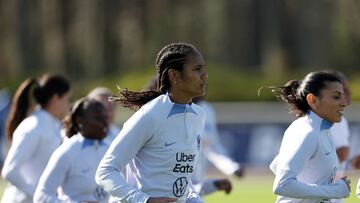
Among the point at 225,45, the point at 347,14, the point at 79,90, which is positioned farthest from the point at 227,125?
the point at 347,14

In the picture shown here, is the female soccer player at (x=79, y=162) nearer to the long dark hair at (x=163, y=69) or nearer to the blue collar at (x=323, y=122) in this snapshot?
the long dark hair at (x=163, y=69)

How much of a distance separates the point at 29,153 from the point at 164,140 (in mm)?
2580

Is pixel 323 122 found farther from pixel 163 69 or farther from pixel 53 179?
pixel 53 179

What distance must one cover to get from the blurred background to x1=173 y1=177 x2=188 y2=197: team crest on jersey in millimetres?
24857

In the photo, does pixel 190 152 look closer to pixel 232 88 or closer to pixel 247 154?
pixel 247 154

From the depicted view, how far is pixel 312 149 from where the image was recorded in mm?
7742

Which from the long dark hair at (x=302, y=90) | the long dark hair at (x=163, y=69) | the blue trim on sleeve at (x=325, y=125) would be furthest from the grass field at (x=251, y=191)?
the long dark hair at (x=163, y=69)

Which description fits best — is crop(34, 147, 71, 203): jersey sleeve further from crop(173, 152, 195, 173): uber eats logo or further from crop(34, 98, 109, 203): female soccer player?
crop(173, 152, 195, 173): uber eats logo

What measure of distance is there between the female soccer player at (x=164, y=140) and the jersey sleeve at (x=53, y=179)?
139 cm

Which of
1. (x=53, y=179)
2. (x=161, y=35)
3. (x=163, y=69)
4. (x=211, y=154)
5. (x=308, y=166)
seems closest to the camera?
(x=163, y=69)

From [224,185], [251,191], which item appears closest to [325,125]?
[224,185]

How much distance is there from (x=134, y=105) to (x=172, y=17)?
4427 centimetres

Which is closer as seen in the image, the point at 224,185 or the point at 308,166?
the point at 308,166

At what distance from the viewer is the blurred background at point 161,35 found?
3866 cm
